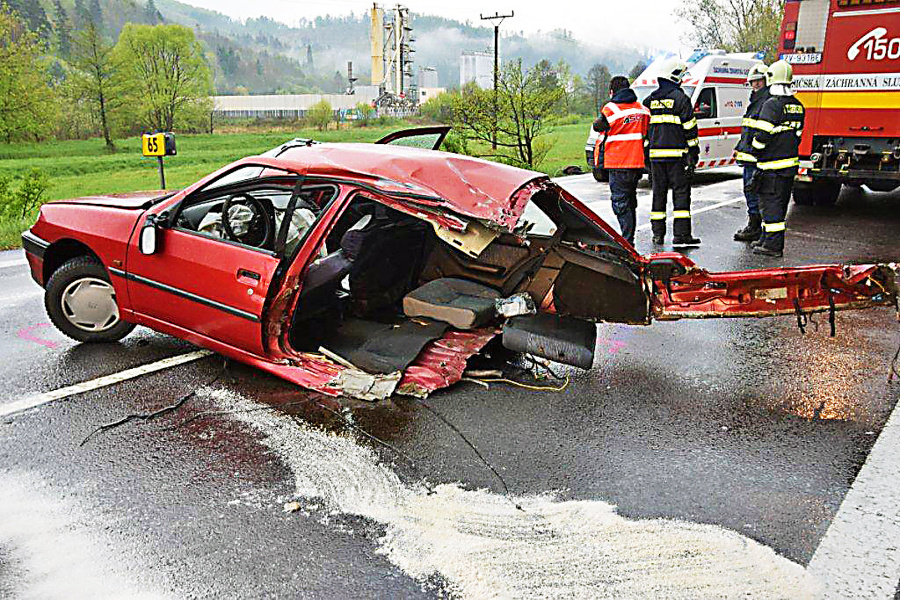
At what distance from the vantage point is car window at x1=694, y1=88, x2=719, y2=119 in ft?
49.1

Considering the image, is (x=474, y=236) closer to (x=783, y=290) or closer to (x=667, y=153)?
(x=783, y=290)

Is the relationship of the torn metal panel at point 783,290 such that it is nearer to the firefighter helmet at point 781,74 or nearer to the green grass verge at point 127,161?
the firefighter helmet at point 781,74

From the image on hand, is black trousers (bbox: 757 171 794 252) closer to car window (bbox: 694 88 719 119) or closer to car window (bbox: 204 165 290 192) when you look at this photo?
car window (bbox: 204 165 290 192)

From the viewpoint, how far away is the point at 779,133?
7809 mm

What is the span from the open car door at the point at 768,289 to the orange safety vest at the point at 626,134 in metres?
3.75

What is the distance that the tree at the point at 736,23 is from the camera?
A: 128 ft

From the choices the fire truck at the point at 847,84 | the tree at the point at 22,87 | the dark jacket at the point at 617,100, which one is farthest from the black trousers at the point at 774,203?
the tree at the point at 22,87

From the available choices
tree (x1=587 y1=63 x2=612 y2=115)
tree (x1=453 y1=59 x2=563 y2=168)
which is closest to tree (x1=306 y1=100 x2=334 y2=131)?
tree (x1=587 y1=63 x2=612 y2=115)

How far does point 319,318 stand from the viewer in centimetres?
495

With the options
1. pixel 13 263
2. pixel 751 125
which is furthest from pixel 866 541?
pixel 13 263

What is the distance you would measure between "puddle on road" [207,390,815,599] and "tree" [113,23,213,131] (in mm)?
54908

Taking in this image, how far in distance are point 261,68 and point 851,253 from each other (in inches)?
6619

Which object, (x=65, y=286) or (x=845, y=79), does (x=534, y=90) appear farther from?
(x=65, y=286)

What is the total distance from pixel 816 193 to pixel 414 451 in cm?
1055
